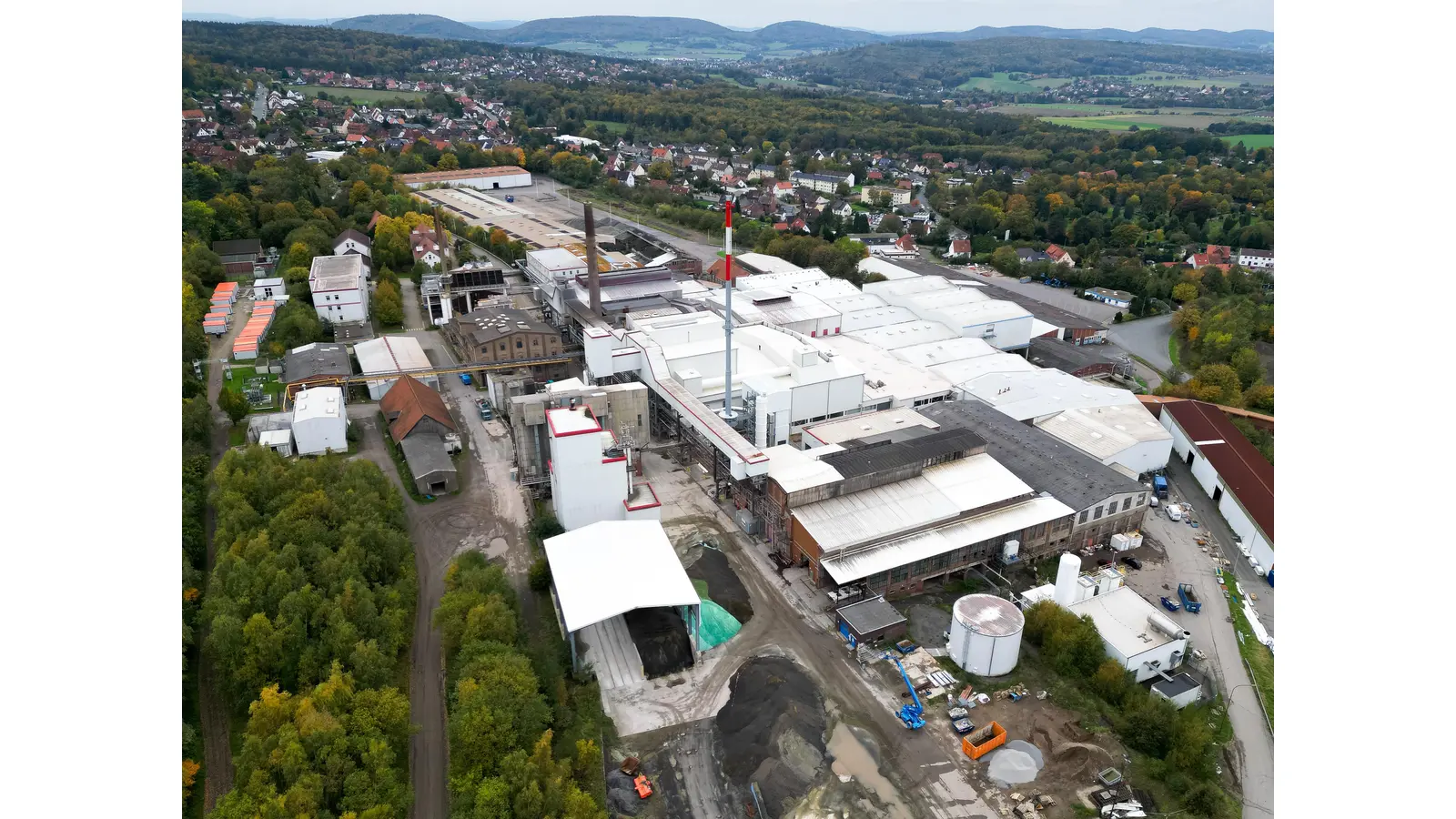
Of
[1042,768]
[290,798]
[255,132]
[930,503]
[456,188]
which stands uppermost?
[255,132]

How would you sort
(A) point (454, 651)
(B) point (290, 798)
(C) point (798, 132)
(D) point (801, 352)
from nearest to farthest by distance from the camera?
(B) point (290, 798), (A) point (454, 651), (D) point (801, 352), (C) point (798, 132)

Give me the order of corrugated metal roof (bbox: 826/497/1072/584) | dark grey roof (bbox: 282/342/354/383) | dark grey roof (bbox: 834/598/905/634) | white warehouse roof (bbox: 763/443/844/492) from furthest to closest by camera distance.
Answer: dark grey roof (bbox: 282/342/354/383), white warehouse roof (bbox: 763/443/844/492), corrugated metal roof (bbox: 826/497/1072/584), dark grey roof (bbox: 834/598/905/634)

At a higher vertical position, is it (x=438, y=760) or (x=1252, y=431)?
(x=1252, y=431)

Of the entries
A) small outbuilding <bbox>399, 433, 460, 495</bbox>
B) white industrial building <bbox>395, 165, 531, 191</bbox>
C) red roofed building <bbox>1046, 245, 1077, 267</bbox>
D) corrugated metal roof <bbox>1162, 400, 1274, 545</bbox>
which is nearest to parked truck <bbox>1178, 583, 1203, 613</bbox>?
corrugated metal roof <bbox>1162, 400, 1274, 545</bbox>

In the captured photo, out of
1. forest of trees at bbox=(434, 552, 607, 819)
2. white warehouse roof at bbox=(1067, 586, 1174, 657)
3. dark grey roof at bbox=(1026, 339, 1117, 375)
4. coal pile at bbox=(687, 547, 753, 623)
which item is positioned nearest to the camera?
forest of trees at bbox=(434, 552, 607, 819)

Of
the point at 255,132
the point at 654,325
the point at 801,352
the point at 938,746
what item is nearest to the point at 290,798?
the point at 938,746

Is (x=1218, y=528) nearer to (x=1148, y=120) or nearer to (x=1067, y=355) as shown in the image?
(x=1067, y=355)

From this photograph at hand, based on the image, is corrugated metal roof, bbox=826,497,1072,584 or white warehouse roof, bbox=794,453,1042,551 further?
white warehouse roof, bbox=794,453,1042,551

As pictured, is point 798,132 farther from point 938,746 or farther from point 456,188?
point 938,746

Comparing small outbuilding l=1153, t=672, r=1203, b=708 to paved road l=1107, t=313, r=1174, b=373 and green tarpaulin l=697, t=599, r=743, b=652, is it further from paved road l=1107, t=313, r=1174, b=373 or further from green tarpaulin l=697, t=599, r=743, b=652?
paved road l=1107, t=313, r=1174, b=373
